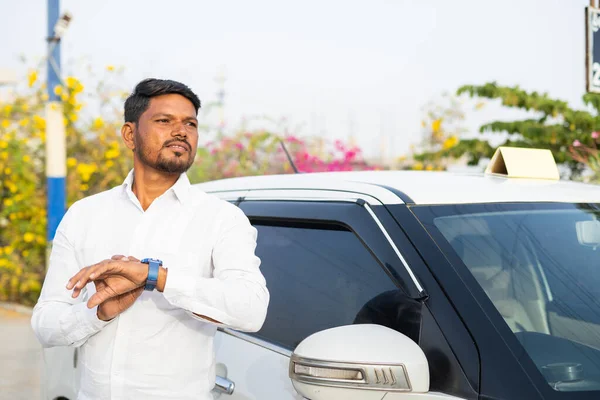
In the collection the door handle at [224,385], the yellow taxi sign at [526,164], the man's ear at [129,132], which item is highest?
the man's ear at [129,132]

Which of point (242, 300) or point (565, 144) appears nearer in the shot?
point (242, 300)

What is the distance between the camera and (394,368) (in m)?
1.88

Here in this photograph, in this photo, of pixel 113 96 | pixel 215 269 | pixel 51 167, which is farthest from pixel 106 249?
pixel 113 96

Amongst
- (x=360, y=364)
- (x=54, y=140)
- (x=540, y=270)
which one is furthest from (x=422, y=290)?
(x=54, y=140)

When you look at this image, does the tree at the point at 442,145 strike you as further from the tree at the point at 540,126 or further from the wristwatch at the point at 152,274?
the wristwatch at the point at 152,274

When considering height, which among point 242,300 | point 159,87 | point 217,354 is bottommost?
point 217,354

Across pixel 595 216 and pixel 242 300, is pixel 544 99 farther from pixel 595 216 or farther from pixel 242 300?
pixel 242 300

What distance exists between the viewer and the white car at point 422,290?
1904 mm

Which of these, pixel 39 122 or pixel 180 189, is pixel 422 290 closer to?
pixel 180 189

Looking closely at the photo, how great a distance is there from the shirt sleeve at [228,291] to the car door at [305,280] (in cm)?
37

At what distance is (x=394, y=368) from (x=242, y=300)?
426 millimetres

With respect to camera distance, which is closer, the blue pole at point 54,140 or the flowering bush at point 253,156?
the blue pole at point 54,140

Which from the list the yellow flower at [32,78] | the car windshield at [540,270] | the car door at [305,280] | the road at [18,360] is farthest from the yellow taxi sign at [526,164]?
the yellow flower at [32,78]

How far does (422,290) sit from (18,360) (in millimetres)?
6442
